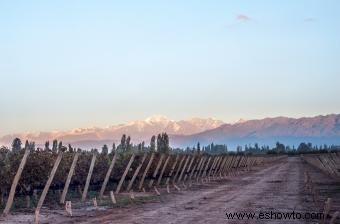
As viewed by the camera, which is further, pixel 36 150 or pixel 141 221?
pixel 36 150

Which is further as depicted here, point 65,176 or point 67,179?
point 65,176

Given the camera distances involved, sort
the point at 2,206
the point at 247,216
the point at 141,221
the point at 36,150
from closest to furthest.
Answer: the point at 141,221 → the point at 247,216 → the point at 2,206 → the point at 36,150

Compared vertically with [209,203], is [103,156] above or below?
above

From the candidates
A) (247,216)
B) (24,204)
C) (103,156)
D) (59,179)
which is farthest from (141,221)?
(103,156)

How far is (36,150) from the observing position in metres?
24.7

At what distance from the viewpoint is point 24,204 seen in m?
23.2

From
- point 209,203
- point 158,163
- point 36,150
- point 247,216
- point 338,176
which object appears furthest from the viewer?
point 338,176

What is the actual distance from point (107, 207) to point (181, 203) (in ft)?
11.0

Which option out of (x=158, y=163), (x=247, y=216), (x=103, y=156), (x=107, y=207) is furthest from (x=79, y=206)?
(x=158, y=163)

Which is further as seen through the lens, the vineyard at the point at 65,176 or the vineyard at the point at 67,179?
the vineyard at the point at 65,176

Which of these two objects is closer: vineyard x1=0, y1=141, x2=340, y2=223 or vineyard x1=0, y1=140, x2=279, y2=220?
vineyard x1=0, y1=141, x2=340, y2=223

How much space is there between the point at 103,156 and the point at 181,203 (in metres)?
10.7

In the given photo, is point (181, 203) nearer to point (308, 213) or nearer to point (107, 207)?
point (107, 207)

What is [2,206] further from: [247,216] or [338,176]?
[338,176]
